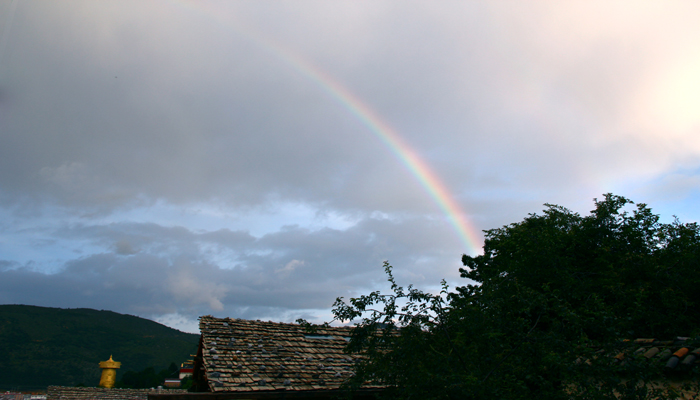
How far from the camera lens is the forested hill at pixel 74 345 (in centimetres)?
6656

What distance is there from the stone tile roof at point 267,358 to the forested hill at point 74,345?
6639 centimetres

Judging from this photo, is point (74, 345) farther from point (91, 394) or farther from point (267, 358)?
point (267, 358)

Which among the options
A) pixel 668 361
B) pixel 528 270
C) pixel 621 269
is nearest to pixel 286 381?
pixel 528 270

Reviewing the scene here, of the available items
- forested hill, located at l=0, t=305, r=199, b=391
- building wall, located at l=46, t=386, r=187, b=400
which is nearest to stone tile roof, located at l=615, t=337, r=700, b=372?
building wall, located at l=46, t=386, r=187, b=400

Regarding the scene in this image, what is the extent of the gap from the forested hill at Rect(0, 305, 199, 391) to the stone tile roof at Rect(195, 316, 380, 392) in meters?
66.4

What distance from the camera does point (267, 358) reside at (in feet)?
39.3

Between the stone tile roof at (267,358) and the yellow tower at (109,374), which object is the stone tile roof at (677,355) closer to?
the stone tile roof at (267,358)

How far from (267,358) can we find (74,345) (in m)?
92.4

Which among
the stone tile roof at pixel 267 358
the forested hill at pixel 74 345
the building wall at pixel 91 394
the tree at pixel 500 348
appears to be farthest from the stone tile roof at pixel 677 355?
the forested hill at pixel 74 345

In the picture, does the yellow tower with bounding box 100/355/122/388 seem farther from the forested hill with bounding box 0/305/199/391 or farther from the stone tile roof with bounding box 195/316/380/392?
the forested hill with bounding box 0/305/199/391

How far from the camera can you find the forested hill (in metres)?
66.6

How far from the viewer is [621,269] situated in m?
14.0

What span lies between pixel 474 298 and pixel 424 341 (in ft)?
4.04

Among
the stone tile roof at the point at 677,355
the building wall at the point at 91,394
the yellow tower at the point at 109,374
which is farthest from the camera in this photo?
the yellow tower at the point at 109,374
